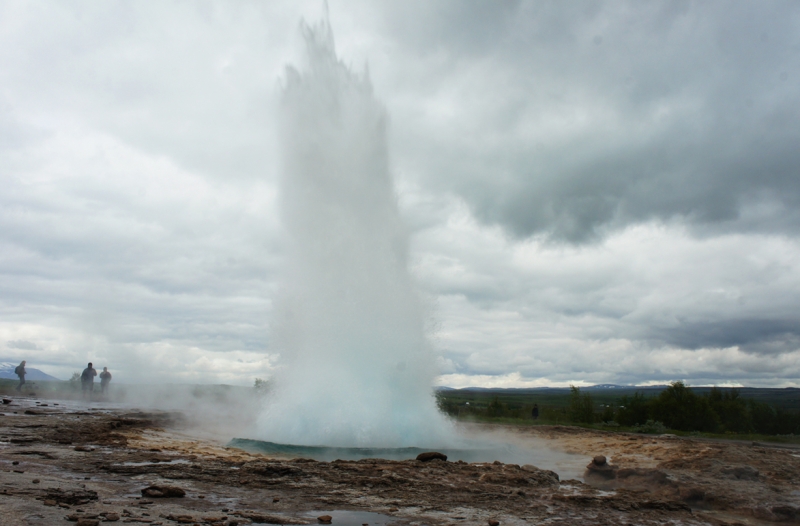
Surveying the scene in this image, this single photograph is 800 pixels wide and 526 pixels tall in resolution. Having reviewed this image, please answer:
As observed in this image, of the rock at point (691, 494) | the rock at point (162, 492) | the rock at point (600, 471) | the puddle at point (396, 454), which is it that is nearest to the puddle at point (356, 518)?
the rock at point (162, 492)

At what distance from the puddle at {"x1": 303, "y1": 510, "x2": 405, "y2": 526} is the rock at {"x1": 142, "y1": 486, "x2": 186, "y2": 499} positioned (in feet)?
5.46

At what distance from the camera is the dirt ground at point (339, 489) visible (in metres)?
5.74

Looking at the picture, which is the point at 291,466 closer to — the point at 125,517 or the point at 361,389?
the point at 125,517

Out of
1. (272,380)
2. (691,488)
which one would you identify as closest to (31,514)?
(691,488)

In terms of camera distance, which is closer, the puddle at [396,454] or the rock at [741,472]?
→ the rock at [741,472]

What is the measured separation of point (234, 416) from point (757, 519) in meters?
19.5

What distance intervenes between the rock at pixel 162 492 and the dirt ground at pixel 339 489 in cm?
1

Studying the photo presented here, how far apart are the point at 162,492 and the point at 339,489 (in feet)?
7.76

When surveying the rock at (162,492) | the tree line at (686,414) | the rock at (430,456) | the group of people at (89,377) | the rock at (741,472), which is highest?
the group of people at (89,377)

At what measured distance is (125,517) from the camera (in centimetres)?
512

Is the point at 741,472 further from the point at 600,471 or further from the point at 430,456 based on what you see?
the point at 430,456

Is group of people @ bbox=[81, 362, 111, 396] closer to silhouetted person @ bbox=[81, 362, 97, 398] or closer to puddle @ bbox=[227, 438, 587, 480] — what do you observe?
silhouetted person @ bbox=[81, 362, 97, 398]

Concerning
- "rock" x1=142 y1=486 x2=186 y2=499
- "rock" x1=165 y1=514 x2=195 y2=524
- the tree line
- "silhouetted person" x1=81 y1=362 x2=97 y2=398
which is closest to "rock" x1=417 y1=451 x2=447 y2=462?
"rock" x1=142 y1=486 x2=186 y2=499

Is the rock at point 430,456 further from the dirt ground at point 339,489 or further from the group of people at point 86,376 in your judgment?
the group of people at point 86,376
